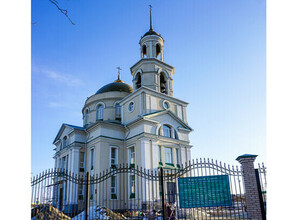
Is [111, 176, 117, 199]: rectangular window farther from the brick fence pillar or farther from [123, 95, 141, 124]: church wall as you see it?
the brick fence pillar

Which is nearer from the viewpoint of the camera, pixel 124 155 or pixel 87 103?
pixel 124 155

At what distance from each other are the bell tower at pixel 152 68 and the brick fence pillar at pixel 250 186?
1479cm

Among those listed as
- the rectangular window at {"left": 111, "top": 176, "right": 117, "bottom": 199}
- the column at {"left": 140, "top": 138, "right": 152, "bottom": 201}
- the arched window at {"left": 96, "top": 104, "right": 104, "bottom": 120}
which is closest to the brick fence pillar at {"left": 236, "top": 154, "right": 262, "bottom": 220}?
the column at {"left": 140, "top": 138, "right": 152, "bottom": 201}

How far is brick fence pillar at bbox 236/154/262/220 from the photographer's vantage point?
745cm

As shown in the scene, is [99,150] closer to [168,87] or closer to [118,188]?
[118,188]

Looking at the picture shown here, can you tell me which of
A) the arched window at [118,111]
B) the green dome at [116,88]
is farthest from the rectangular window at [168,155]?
the green dome at [116,88]

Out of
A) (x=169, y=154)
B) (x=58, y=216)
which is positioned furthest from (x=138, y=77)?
(x=58, y=216)

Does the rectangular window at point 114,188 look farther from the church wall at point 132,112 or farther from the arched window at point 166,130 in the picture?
the arched window at point 166,130

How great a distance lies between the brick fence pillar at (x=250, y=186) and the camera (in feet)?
24.4

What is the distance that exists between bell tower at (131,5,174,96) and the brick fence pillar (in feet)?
48.5

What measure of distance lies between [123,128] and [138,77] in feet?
18.3

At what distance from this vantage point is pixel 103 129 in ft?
66.0
